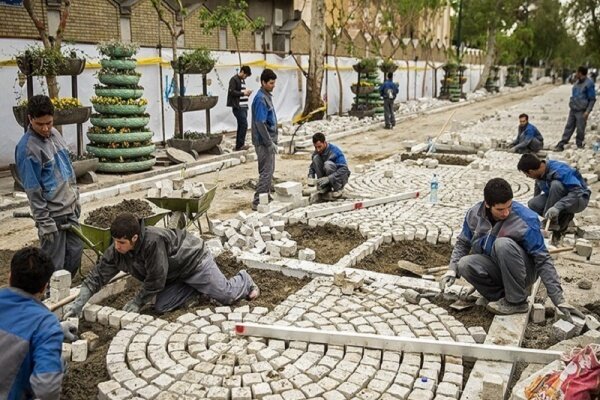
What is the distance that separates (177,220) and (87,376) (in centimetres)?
244

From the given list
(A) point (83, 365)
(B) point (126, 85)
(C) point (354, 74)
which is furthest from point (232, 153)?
(C) point (354, 74)

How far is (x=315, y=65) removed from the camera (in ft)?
64.9

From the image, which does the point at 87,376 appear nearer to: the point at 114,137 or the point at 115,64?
the point at 114,137

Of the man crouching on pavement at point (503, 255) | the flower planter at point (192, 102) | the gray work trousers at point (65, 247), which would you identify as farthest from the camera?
the flower planter at point (192, 102)

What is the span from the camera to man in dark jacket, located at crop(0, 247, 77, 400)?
2.95 metres

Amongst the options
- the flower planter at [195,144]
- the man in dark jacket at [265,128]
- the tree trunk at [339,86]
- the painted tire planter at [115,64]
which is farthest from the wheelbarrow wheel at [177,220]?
the tree trunk at [339,86]

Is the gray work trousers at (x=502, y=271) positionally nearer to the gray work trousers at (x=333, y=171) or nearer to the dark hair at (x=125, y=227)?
the dark hair at (x=125, y=227)

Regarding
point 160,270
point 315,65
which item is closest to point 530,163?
point 160,270

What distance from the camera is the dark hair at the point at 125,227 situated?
172 inches

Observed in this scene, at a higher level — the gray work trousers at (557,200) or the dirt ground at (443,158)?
the gray work trousers at (557,200)

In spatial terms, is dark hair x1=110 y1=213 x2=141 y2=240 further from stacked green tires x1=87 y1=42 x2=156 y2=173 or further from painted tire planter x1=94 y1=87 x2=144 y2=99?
painted tire planter x1=94 y1=87 x2=144 y2=99

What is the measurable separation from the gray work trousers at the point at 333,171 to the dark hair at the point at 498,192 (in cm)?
435

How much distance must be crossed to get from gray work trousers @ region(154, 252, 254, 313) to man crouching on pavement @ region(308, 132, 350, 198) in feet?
13.2

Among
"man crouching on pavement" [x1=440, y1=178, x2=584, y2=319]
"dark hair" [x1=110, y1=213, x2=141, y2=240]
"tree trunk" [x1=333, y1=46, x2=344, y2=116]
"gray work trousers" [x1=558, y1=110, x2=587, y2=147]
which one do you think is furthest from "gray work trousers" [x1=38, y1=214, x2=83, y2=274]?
"tree trunk" [x1=333, y1=46, x2=344, y2=116]
